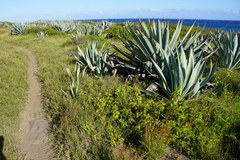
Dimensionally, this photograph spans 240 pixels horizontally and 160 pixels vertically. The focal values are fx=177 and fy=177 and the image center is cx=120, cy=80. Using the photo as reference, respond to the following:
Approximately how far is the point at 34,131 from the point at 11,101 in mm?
1257

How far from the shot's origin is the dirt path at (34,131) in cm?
253

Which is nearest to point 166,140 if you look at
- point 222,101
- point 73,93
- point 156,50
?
point 222,101

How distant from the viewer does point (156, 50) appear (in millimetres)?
3627

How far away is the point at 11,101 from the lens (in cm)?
379

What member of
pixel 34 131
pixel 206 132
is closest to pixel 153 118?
pixel 206 132

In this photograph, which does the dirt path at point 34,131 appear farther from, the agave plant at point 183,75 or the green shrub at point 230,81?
the green shrub at point 230,81

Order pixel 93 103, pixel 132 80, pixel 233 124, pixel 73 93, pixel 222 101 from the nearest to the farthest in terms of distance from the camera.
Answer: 1. pixel 233 124
2. pixel 222 101
3. pixel 93 103
4. pixel 73 93
5. pixel 132 80

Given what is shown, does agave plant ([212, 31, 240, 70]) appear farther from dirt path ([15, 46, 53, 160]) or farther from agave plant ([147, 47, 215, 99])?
dirt path ([15, 46, 53, 160])

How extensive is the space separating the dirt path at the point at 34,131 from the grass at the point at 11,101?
0.11 meters

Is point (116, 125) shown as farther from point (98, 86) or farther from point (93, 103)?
point (98, 86)

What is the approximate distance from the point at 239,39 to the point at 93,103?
172 inches

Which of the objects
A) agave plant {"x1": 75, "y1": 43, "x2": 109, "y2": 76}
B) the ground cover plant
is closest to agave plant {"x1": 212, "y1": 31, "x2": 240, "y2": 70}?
the ground cover plant

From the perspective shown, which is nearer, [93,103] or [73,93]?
[93,103]

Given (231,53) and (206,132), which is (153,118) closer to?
(206,132)
